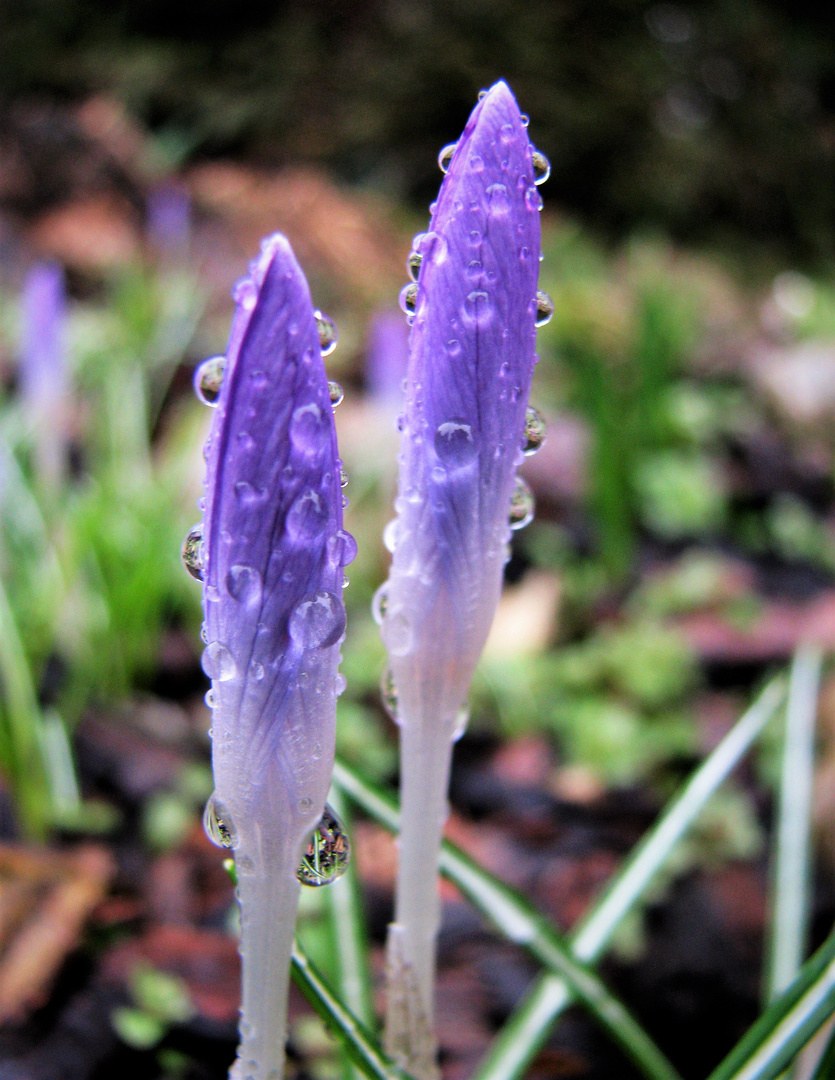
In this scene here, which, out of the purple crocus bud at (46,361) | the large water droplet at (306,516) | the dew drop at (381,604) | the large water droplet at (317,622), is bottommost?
the large water droplet at (317,622)

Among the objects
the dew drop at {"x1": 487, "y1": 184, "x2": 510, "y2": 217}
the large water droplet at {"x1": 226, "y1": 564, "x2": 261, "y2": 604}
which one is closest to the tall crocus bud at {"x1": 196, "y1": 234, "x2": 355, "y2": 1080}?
the large water droplet at {"x1": 226, "y1": 564, "x2": 261, "y2": 604}

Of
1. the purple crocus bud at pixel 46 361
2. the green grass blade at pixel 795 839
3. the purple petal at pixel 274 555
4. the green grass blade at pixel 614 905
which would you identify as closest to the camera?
the purple petal at pixel 274 555

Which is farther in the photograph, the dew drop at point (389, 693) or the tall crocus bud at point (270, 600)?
the dew drop at point (389, 693)

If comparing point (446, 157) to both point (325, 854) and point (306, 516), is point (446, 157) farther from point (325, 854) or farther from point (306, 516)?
point (325, 854)

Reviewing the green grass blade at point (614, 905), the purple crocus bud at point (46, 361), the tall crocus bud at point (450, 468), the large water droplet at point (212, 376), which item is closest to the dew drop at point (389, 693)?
the tall crocus bud at point (450, 468)

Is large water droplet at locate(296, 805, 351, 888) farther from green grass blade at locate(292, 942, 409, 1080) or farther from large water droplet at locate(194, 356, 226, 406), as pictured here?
large water droplet at locate(194, 356, 226, 406)

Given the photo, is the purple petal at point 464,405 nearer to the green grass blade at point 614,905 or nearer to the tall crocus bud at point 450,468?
the tall crocus bud at point 450,468
